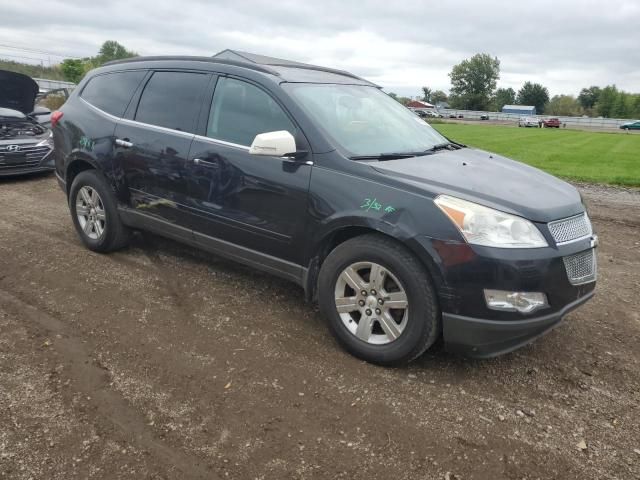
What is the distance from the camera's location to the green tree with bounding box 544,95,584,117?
114400 millimetres

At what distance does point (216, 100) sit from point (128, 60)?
1.60m

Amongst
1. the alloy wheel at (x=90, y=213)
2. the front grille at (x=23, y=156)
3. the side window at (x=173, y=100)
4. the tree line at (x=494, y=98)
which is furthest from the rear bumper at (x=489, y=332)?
the tree line at (x=494, y=98)

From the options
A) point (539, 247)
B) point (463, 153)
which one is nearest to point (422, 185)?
point (539, 247)

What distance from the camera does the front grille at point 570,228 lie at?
319cm

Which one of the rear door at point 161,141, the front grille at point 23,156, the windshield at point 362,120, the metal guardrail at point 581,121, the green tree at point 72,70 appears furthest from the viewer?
the metal guardrail at point 581,121

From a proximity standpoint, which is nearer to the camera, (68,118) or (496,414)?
(496,414)

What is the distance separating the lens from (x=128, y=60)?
5.29 metres

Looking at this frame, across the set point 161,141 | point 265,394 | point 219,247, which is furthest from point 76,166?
point 265,394

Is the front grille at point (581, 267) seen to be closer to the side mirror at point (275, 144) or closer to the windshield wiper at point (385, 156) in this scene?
the windshield wiper at point (385, 156)

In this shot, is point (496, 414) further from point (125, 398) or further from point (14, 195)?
point (14, 195)

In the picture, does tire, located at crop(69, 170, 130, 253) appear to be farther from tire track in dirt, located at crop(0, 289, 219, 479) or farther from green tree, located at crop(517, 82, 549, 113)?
green tree, located at crop(517, 82, 549, 113)

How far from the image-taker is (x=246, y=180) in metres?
3.93

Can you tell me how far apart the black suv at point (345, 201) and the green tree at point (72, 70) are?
40.7 metres

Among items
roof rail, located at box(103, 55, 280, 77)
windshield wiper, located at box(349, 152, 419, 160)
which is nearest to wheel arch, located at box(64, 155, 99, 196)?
roof rail, located at box(103, 55, 280, 77)
